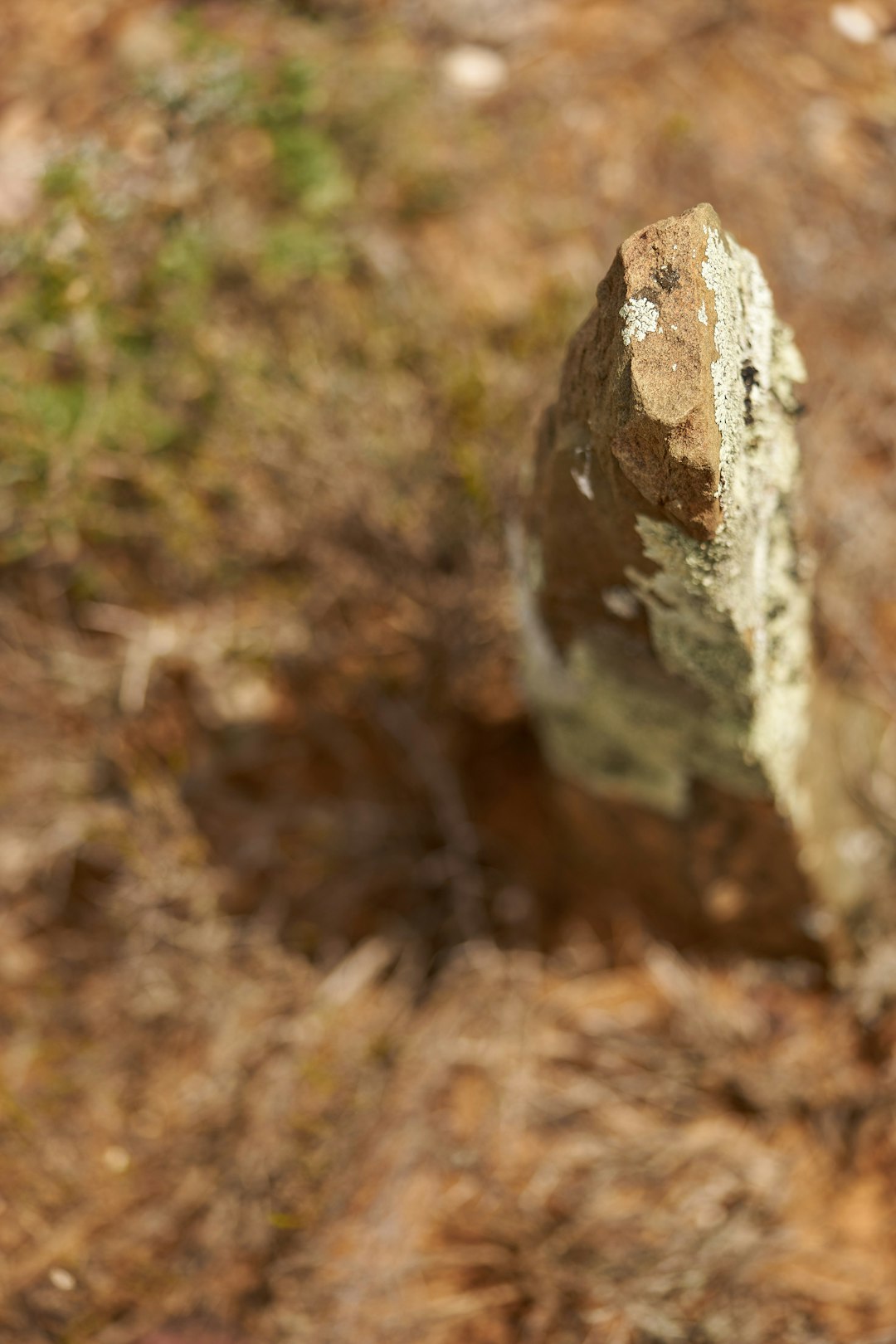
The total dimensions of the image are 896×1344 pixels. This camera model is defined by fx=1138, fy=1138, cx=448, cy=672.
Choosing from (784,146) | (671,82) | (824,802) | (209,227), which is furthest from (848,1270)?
(671,82)

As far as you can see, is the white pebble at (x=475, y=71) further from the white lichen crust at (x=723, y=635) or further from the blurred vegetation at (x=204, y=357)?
the white lichen crust at (x=723, y=635)

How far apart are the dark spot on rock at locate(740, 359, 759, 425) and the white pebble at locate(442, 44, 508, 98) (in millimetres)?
2255

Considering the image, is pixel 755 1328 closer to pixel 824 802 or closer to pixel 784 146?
pixel 824 802

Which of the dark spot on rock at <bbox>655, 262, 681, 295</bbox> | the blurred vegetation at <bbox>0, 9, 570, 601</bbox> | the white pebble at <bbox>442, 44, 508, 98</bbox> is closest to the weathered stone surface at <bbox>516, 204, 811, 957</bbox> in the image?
the dark spot on rock at <bbox>655, 262, 681, 295</bbox>

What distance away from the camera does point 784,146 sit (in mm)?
3029

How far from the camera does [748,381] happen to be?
4.27ft

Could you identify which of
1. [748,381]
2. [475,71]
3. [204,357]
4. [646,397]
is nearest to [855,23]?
[475,71]

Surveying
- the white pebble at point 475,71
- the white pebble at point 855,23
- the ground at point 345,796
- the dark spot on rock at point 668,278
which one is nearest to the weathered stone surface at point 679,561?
the dark spot on rock at point 668,278

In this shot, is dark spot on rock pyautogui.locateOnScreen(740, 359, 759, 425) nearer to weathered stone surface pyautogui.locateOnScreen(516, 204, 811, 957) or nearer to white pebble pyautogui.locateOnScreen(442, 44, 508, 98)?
weathered stone surface pyautogui.locateOnScreen(516, 204, 811, 957)

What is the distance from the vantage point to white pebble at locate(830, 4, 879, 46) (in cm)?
310

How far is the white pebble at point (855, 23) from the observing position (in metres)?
3.10

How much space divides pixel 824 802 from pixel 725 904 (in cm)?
27

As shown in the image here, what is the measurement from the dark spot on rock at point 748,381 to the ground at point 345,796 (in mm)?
986

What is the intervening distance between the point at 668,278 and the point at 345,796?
1.64 meters
